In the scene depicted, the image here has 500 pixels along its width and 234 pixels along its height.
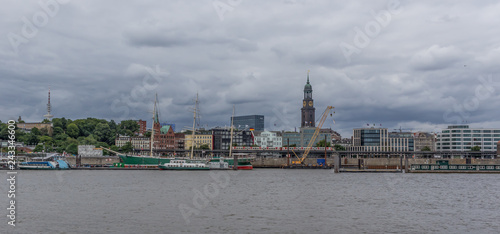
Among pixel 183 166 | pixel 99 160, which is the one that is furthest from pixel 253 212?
pixel 99 160

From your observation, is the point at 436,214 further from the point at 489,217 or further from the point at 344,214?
the point at 344,214

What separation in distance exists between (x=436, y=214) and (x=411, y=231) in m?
8.81

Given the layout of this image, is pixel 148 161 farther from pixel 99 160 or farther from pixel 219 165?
pixel 99 160

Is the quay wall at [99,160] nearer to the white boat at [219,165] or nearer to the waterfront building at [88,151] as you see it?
the waterfront building at [88,151]

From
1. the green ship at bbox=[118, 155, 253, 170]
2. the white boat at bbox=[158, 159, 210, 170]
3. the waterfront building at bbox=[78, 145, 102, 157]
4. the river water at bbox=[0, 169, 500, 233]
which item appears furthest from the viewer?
the waterfront building at bbox=[78, 145, 102, 157]

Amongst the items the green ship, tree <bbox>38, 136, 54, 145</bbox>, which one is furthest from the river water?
tree <bbox>38, 136, 54, 145</bbox>

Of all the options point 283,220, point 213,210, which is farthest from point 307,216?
point 213,210

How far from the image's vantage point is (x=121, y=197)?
51.2 meters

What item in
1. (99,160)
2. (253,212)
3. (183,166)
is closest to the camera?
(253,212)

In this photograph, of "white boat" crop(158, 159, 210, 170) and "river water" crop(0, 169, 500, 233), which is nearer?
"river water" crop(0, 169, 500, 233)

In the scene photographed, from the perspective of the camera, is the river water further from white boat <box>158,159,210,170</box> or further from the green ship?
the green ship

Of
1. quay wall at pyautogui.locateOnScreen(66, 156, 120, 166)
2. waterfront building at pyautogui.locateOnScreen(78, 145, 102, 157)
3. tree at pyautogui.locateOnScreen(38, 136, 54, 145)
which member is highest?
tree at pyautogui.locateOnScreen(38, 136, 54, 145)

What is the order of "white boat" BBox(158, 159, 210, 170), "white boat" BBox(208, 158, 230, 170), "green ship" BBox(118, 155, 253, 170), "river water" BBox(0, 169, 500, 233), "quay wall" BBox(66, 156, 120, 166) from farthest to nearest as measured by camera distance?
"quay wall" BBox(66, 156, 120, 166) → "green ship" BBox(118, 155, 253, 170) → "white boat" BBox(208, 158, 230, 170) → "white boat" BBox(158, 159, 210, 170) → "river water" BBox(0, 169, 500, 233)

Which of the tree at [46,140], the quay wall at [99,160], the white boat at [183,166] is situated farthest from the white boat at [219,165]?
the tree at [46,140]
